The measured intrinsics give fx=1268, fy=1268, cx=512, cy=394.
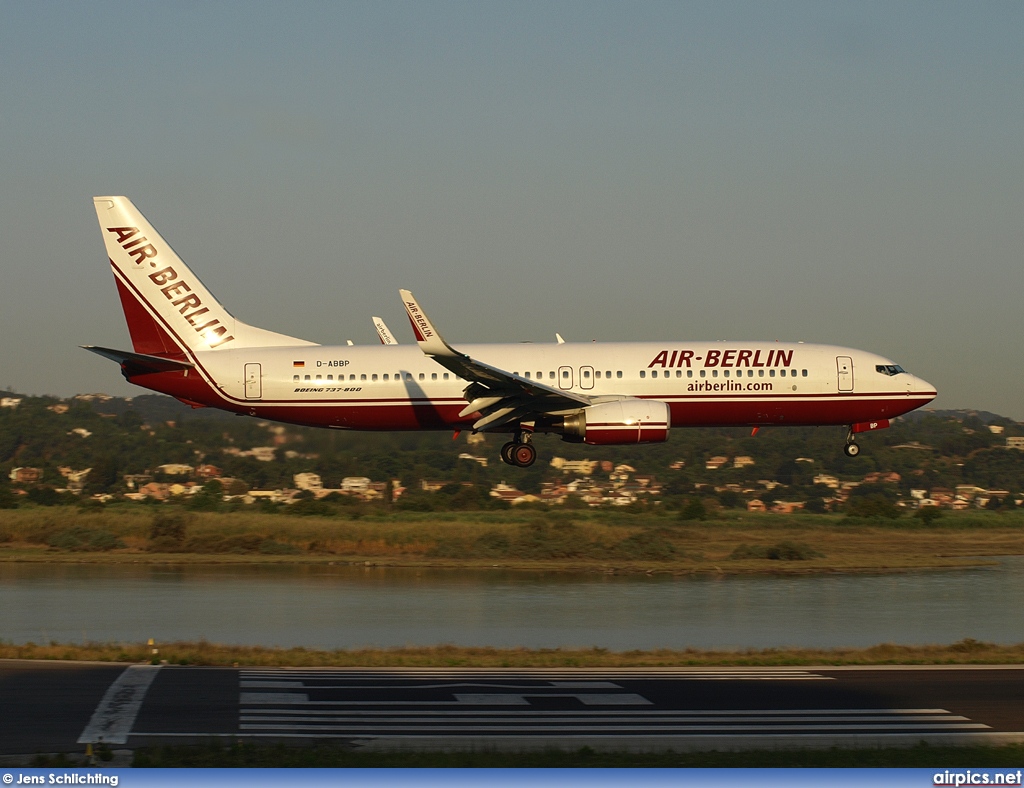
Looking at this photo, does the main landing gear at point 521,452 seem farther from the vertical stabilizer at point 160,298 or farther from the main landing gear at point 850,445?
the main landing gear at point 850,445

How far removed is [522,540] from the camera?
5894cm

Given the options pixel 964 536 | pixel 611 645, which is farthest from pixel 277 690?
pixel 964 536

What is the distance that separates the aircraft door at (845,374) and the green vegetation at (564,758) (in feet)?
81.8

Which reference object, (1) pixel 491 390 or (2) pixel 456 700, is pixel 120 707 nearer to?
(2) pixel 456 700

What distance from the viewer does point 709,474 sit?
277ft

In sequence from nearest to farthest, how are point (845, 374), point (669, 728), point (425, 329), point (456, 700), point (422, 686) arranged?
point (669, 728)
point (456, 700)
point (422, 686)
point (425, 329)
point (845, 374)

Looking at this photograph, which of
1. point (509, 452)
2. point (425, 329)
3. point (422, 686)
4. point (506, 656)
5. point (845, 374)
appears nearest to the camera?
point (422, 686)

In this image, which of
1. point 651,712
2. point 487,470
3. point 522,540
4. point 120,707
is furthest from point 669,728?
point 487,470

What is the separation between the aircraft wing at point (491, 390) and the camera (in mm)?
37500

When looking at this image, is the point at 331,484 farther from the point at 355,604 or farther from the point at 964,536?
the point at 964,536

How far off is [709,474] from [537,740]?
66.3 m

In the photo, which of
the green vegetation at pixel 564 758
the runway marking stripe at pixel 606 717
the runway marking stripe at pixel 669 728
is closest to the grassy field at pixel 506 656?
the runway marking stripe at pixel 606 717

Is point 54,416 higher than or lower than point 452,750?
higher

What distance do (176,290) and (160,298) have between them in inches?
24.1
